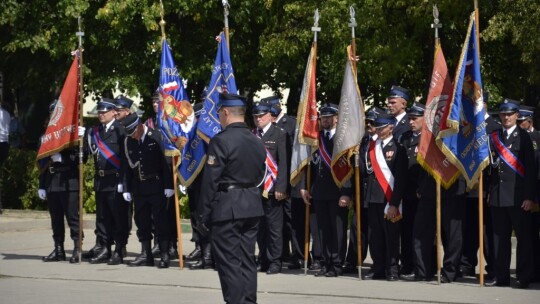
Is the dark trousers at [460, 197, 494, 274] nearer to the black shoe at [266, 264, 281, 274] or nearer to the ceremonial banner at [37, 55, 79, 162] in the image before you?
the black shoe at [266, 264, 281, 274]

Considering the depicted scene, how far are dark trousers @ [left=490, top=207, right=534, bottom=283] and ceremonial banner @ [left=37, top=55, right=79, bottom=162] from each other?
570 cm

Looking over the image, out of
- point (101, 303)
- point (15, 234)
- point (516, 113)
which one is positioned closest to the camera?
point (101, 303)

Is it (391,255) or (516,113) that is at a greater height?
(516,113)

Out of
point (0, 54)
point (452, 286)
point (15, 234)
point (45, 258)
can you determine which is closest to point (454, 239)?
point (452, 286)

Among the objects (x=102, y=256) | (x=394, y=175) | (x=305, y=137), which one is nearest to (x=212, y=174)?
(x=394, y=175)

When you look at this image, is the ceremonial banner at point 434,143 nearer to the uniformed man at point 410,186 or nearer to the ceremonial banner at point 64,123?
the uniformed man at point 410,186

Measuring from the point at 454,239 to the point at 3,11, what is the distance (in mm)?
14417

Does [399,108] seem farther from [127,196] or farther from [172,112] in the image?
[127,196]

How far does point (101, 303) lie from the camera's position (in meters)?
12.8

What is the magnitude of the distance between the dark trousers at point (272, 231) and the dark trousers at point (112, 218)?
1976mm

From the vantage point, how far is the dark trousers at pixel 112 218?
1669cm

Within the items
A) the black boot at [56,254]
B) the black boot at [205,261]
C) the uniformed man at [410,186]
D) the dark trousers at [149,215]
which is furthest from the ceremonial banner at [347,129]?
the black boot at [56,254]

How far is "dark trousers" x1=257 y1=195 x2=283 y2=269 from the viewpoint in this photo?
15.6 meters

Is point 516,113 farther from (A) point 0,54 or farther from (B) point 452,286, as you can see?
(A) point 0,54
